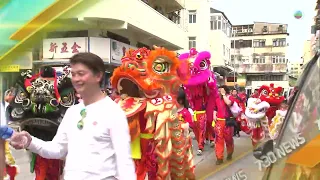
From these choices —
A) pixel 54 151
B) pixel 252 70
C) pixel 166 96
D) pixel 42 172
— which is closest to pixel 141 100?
pixel 166 96

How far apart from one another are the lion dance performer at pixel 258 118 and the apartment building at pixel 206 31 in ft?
59.7

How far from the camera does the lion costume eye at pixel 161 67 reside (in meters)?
4.56

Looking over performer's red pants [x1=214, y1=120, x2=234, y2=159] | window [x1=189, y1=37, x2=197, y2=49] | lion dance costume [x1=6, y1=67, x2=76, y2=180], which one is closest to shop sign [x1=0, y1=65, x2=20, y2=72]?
lion dance costume [x1=6, y1=67, x2=76, y2=180]

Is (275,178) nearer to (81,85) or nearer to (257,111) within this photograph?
(81,85)

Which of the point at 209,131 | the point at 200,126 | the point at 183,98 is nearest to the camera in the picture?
the point at 183,98

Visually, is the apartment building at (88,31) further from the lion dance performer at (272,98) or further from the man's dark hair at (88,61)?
the lion dance performer at (272,98)

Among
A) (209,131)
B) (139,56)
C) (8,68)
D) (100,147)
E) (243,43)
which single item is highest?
(243,43)

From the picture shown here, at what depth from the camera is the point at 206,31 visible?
2789cm

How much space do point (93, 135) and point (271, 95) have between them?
19.9 feet

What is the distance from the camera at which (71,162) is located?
2.30 meters

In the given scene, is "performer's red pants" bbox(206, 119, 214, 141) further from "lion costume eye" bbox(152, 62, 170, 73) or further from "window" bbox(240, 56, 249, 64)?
"window" bbox(240, 56, 249, 64)

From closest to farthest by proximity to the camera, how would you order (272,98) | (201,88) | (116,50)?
(201,88), (272,98), (116,50)

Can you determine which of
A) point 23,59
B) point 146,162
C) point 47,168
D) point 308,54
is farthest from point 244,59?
point 23,59

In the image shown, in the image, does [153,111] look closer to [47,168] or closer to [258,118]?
[47,168]
